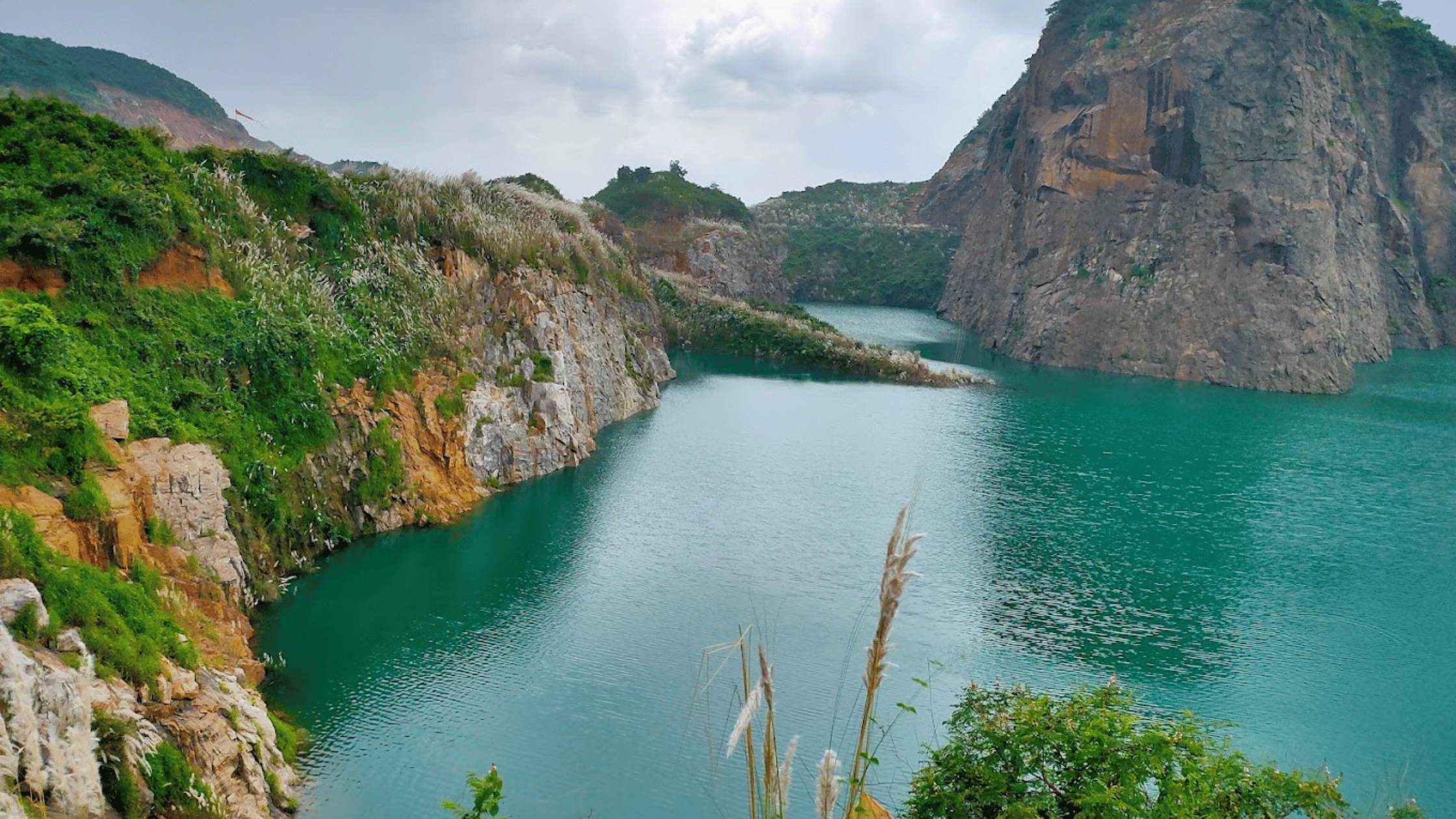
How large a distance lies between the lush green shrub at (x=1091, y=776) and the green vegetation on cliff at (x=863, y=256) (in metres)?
88.2

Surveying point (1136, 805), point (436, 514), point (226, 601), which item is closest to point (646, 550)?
point (436, 514)

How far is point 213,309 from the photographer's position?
18.2 m

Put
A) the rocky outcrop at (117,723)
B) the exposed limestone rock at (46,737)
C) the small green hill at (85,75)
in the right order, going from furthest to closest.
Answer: the small green hill at (85,75), the rocky outcrop at (117,723), the exposed limestone rock at (46,737)

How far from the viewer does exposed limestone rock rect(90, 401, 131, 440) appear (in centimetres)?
1325

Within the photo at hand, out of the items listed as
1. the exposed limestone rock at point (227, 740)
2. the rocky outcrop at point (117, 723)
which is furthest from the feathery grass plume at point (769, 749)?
the exposed limestone rock at point (227, 740)

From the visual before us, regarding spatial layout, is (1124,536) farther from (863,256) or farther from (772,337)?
(863,256)

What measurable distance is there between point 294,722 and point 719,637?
269 inches

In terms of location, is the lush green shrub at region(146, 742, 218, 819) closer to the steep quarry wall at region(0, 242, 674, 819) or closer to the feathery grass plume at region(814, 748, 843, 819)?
the steep quarry wall at region(0, 242, 674, 819)

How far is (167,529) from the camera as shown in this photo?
532 inches

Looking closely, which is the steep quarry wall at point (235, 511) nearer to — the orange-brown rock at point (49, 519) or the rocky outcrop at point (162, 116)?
the orange-brown rock at point (49, 519)

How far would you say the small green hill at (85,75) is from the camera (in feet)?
162

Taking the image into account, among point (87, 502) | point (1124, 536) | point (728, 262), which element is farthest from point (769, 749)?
point (728, 262)

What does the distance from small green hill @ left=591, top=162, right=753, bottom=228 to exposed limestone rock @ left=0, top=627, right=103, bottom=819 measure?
255 ft

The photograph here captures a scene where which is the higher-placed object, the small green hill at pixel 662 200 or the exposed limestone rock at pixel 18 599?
the small green hill at pixel 662 200
